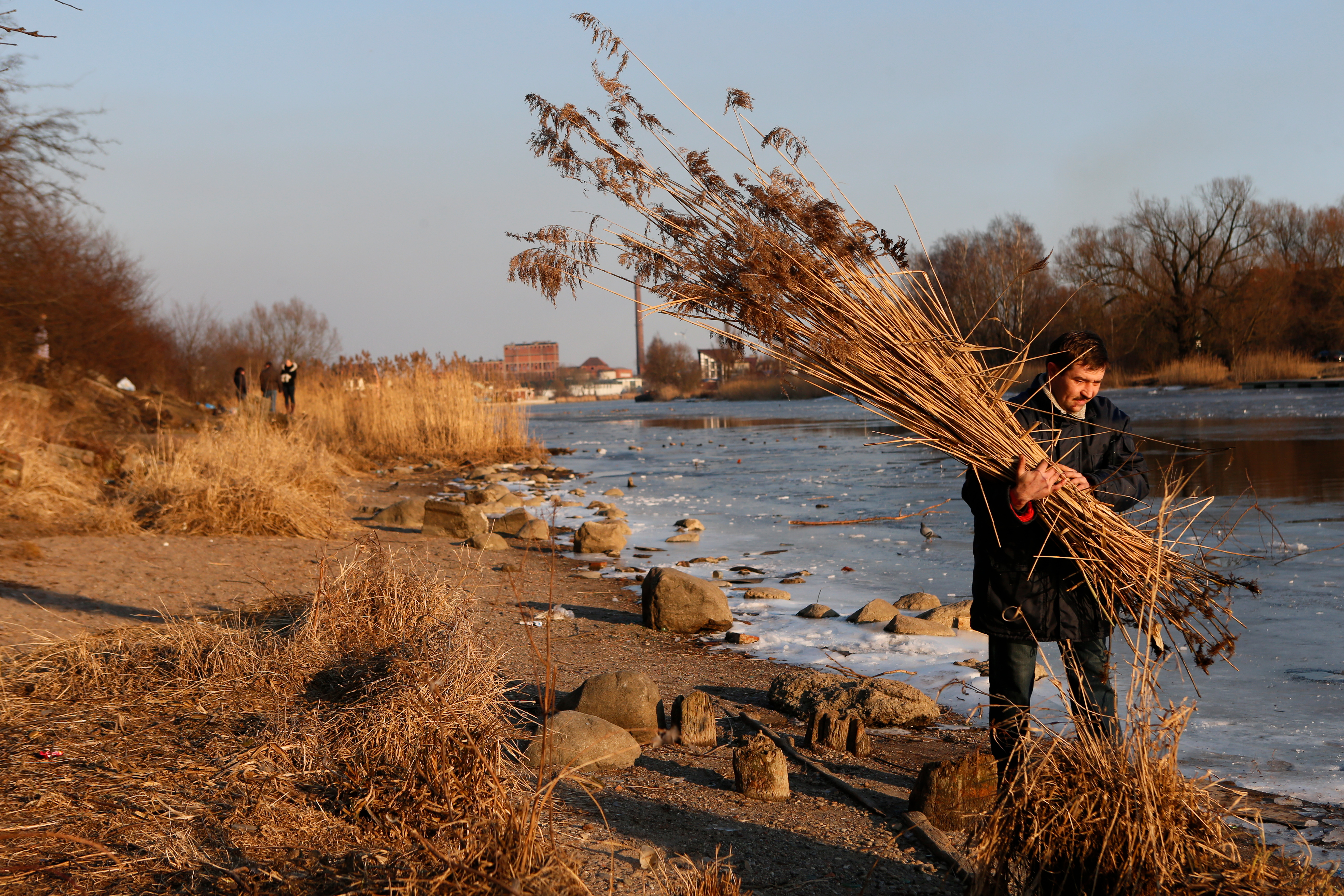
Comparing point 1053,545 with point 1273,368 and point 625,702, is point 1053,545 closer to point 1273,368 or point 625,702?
point 625,702

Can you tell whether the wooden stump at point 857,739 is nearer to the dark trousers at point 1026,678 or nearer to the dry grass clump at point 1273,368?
the dark trousers at point 1026,678

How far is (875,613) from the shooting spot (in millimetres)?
6129

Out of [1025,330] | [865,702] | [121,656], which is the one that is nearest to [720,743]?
[865,702]

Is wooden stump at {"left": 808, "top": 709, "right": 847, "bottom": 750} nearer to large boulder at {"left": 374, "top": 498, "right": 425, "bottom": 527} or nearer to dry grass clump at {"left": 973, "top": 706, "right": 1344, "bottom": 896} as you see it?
dry grass clump at {"left": 973, "top": 706, "right": 1344, "bottom": 896}

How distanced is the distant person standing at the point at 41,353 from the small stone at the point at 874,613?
38.6 feet

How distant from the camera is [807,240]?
124 inches

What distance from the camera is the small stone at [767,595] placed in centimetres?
696

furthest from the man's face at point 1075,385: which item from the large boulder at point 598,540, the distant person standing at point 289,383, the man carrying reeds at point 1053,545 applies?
the distant person standing at point 289,383

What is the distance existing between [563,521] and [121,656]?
7.40m

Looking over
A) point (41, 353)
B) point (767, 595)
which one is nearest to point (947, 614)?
point (767, 595)

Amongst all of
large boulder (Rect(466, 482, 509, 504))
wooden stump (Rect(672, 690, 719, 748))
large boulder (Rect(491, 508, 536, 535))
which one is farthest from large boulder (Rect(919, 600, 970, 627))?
large boulder (Rect(466, 482, 509, 504))

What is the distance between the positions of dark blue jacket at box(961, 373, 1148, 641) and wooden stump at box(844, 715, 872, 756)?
91cm

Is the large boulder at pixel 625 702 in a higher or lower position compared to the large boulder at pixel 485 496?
lower

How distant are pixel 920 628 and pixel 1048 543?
2811 mm
